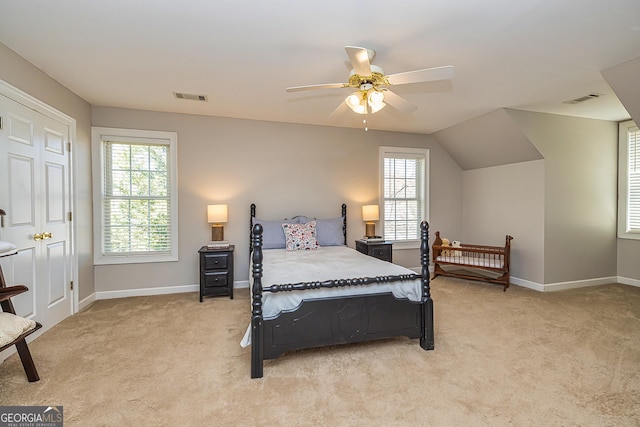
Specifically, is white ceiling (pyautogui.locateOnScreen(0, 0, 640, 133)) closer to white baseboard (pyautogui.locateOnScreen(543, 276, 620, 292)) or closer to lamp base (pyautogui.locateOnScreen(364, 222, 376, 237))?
lamp base (pyautogui.locateOnScreen(364, 222, 376, 237))

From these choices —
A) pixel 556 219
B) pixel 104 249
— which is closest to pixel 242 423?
pixel 104 249

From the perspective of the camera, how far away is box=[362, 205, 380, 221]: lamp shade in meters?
4.90

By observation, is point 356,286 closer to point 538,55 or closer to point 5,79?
point 538,55

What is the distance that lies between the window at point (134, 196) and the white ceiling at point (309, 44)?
1.94 ft

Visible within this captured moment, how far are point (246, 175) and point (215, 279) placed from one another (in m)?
1.61

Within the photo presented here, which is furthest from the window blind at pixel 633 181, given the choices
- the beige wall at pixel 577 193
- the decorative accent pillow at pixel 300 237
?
the decorative accent pillow at pixel 300 237

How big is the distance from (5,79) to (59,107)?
2.59 ft

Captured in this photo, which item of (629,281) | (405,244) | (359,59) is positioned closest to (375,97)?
(359,59)

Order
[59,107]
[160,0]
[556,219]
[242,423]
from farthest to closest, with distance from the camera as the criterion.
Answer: [556,219] → [59,107] → [160,0] → [242,423]

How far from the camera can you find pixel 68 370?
2.34 metres

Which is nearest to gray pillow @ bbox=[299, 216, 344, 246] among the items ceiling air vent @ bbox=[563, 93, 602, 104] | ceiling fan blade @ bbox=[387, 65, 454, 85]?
ceiling fan blade @ bbox=[387, 65, 454, 85]

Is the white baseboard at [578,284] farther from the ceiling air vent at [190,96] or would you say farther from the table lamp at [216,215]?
the ceiling air vent at [190,96]

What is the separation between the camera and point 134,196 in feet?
13.9

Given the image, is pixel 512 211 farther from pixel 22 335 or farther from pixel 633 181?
pixel 22 335
